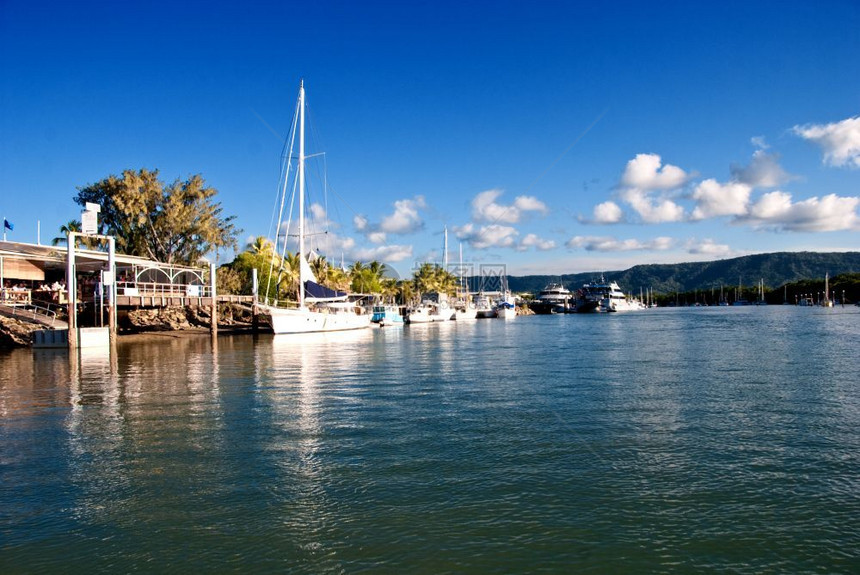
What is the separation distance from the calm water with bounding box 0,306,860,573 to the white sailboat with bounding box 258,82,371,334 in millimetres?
35511

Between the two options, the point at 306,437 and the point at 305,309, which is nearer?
the point at 306,437

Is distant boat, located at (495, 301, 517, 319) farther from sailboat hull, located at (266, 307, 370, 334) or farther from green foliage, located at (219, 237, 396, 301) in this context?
sailboat hull, located at (266, 307, 370, 334)

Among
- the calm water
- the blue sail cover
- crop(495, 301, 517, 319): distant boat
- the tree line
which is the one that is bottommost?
the calm water

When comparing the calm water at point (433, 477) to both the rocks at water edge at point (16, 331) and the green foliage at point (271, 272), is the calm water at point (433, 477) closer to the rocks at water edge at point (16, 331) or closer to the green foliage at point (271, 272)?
the rocks at water edge at point (16, 331)

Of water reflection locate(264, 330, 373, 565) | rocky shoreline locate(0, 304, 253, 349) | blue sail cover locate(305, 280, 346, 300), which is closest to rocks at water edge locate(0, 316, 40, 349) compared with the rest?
rocky shoreline locate(0, 304, 253, 349)

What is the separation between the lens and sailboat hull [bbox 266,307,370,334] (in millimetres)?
59656

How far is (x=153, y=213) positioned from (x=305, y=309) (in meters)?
22.7

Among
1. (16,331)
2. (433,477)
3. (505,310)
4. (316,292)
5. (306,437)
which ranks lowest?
(433,477)

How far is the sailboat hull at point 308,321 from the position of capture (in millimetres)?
59656

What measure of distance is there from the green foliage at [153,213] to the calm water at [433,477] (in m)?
47.3

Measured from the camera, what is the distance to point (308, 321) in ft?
209

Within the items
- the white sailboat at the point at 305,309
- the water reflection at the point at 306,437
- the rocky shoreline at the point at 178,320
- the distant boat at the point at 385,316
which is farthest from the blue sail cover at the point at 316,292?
the water reflection at the point at 306,437

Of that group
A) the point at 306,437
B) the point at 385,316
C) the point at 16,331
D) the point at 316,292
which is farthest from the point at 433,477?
the point at 385,316

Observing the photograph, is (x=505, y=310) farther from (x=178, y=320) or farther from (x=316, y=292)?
(x=178, y=320)
